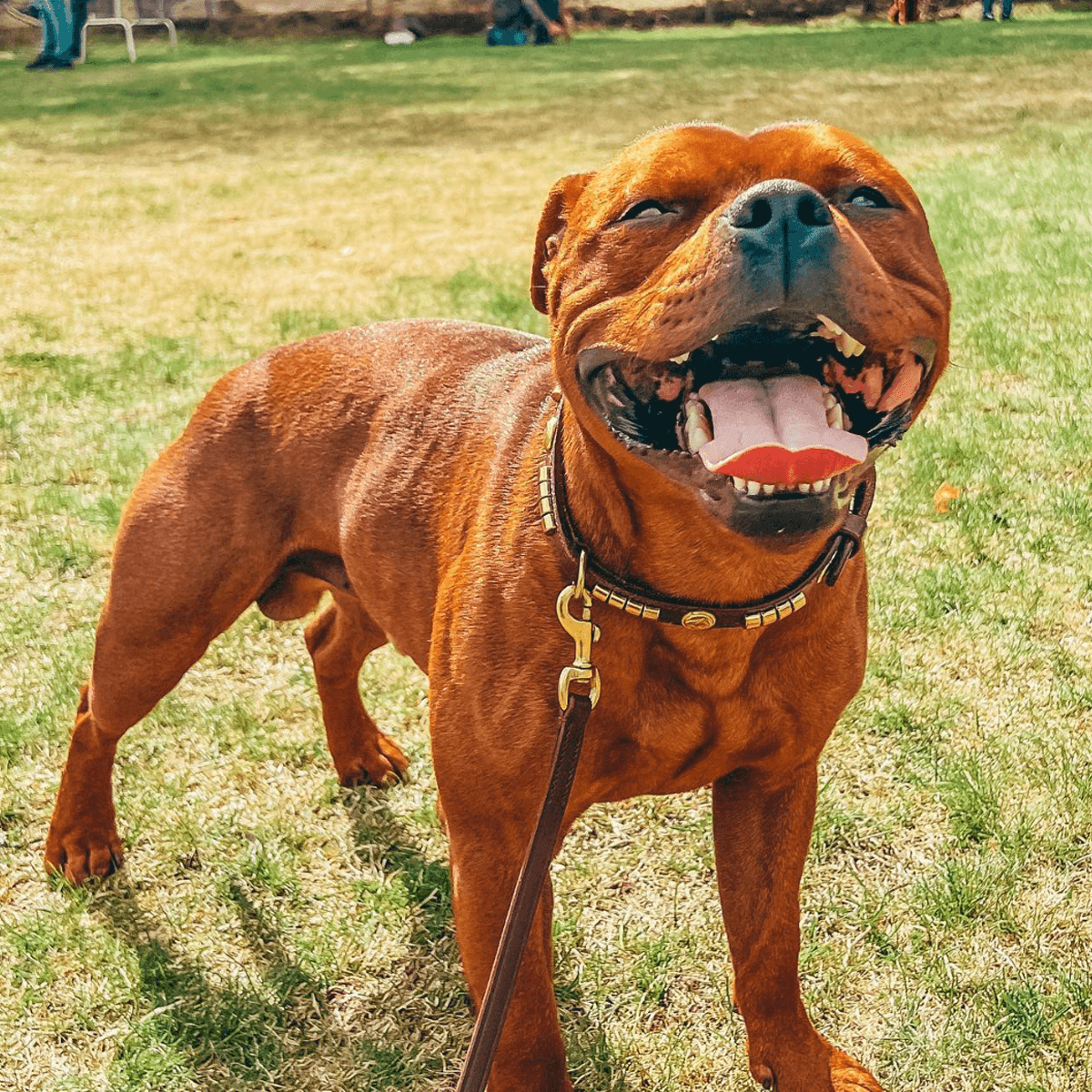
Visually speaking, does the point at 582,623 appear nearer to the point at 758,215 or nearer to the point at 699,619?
the point at 699,619

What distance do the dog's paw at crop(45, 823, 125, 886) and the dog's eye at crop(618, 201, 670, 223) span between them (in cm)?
226

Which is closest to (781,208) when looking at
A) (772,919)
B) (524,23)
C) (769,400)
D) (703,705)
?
(769,400)

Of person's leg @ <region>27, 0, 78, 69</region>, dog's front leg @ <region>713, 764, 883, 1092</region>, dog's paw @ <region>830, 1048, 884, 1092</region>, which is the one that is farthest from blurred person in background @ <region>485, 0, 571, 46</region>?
dog's paw @ <region>830, 1048, 884, 1092</region>

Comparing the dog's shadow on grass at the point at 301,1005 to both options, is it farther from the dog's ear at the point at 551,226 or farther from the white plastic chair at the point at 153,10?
the white plastic chair at the point at 153,10

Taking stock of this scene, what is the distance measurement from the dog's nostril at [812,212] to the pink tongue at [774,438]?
0.25 meters

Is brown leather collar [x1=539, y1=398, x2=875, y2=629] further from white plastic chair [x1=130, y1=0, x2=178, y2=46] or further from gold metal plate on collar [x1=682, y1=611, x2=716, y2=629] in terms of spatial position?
white plastic chair [x1=130, y1=0, x2=178, y2=46]

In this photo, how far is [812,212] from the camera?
5.71ft

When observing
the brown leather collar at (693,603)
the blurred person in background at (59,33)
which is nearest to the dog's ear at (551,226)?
the brown leather collar at (693,603)

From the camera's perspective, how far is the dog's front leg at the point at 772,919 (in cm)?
247

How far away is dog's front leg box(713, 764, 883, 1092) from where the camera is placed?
2471mm

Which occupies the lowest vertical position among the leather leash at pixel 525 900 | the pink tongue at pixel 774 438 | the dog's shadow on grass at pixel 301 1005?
the dog's shadow on grass at pixel 301 1005

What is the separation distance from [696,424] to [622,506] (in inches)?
11.0

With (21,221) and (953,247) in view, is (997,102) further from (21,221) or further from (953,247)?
(21,221)

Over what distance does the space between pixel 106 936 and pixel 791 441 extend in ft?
7.51
